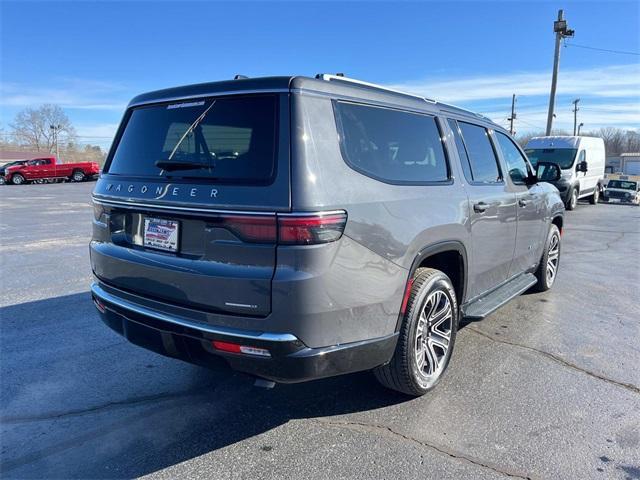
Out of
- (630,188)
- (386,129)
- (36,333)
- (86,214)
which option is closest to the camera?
(386,129)

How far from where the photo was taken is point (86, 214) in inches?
572

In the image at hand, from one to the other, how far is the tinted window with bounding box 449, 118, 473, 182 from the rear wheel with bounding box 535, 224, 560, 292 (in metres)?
2.44

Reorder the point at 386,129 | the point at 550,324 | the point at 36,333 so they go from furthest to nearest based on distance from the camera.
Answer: the point at 550,324 < the point at 36,333 < the point at 386,129

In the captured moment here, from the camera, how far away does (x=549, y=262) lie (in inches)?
246

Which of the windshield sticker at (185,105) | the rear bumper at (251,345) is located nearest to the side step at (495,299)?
the rear bumper at (251,345)

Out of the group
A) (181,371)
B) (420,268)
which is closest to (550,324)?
(420,268)

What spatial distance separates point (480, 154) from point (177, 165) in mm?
2726

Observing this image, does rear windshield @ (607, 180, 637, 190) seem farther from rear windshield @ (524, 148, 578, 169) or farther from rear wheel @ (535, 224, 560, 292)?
rear wheel @ (535, 224, 560, 292)

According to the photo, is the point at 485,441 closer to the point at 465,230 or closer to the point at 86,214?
the point at 465,230

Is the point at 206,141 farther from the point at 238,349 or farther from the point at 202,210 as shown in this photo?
the point at 238,349

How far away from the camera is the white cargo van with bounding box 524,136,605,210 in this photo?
16.2m

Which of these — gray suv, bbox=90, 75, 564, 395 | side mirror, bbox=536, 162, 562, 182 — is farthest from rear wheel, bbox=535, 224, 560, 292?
gray suv, bbox=90, 75, 564, 395

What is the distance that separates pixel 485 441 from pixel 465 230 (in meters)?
1.52

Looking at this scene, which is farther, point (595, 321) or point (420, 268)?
point (595, 321)
